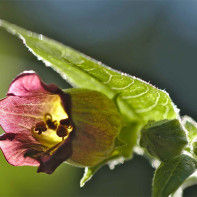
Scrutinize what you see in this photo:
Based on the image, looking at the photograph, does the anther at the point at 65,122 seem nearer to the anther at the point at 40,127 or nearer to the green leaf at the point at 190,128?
the anther at the point at 40,127

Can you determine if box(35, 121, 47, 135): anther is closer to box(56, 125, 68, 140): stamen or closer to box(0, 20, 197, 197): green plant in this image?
box(56, 125, 68, 140): stamen

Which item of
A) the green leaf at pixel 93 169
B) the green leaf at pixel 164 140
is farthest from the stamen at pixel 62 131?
the green leaf at pixel 164 140

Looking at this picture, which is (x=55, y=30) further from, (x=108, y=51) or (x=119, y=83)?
(x=119, y=83)

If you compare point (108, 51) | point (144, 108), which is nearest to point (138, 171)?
point (108, 51)

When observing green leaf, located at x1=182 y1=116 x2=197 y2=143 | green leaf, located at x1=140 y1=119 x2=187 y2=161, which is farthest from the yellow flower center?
green leaf, located at x1=182 y1=116 x2=197 y2=143

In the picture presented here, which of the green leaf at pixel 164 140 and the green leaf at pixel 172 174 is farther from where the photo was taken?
the green leaf at pixel 164 140
